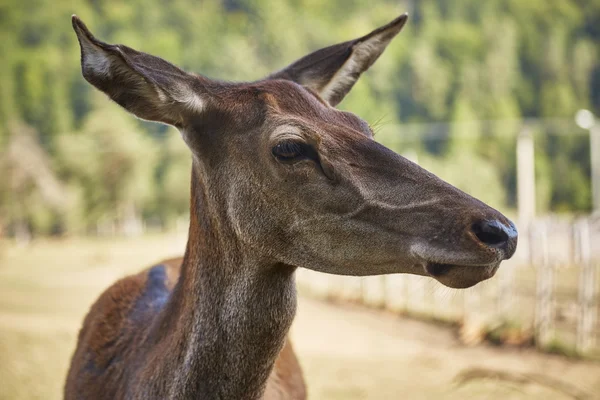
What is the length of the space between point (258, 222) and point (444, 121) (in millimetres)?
69668

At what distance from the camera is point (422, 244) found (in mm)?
2404

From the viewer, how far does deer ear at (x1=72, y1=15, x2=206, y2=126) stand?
104 inches

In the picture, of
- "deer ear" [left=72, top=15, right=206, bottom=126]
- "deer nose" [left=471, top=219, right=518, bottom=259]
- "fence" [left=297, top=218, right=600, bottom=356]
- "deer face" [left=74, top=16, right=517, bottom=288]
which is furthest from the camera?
"fence" [left=297, top=218, right=600, bottom=356]

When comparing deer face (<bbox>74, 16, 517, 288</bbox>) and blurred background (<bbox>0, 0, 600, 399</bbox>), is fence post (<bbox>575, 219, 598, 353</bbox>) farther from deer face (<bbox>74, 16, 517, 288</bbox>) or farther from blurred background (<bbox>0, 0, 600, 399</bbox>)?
deer face (<bbox>74, 16, 517, 288</bbox>)

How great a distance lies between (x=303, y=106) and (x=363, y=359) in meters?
8.49

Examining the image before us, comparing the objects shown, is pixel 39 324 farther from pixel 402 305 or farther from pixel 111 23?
pixel 111 23

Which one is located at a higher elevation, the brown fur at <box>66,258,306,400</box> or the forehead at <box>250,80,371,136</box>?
the forehead at <box>250,80,371,136</box>

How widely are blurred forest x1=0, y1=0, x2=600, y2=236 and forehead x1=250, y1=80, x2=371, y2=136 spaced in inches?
1221

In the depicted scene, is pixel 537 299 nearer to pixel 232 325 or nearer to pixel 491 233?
pixel 232 325

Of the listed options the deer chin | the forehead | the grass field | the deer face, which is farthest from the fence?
the deer chin

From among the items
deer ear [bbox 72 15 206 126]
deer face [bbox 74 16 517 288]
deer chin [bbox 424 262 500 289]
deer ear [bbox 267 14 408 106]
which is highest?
deer ear [bbox 267 14 408 106]

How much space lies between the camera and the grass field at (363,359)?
8.95m

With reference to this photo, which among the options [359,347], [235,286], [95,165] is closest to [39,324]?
[359,347]

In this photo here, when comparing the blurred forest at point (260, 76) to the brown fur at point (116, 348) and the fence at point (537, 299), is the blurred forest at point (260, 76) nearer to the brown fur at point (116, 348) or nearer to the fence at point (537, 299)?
the fence at point (537, 299)
